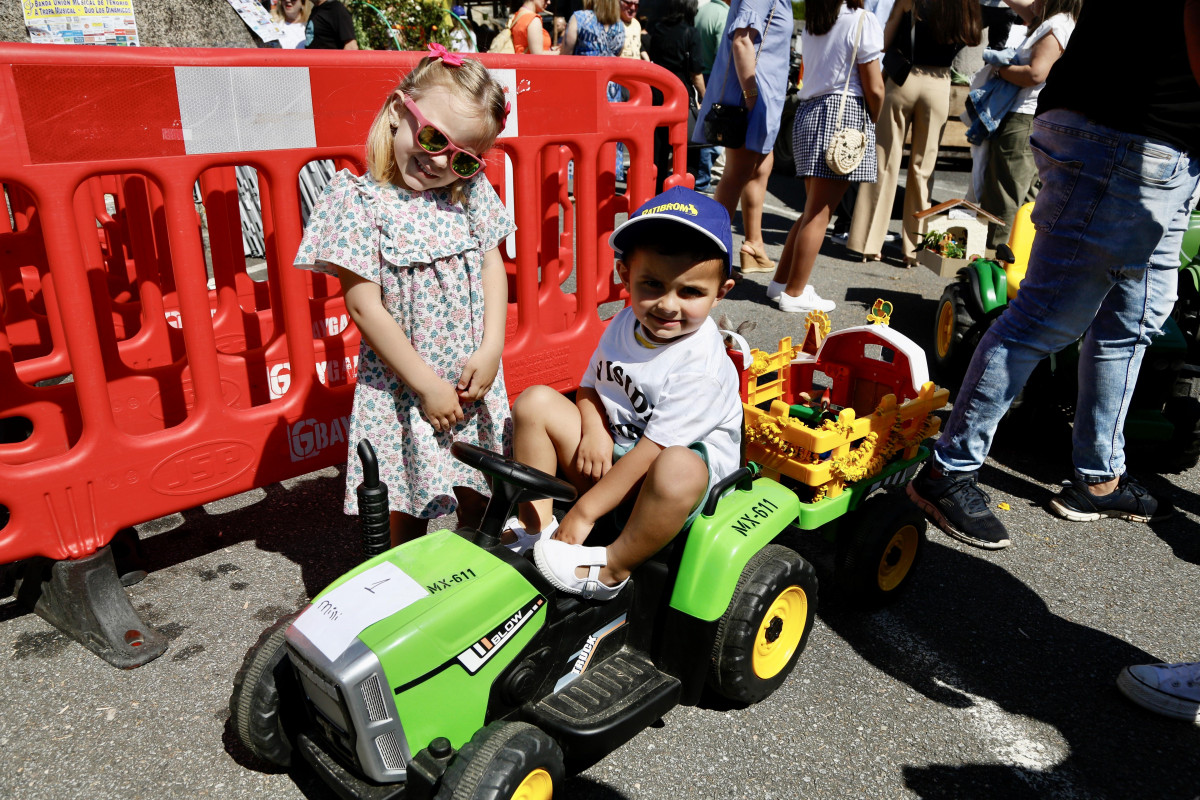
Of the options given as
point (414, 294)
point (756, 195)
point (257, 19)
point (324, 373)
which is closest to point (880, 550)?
point (414, 294)

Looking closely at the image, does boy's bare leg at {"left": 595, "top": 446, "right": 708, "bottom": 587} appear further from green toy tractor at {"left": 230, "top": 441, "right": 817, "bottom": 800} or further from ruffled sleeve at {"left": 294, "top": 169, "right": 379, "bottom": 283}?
ruffled sleeve at {"left": 294, "top": 169, "right": 379, "bottom": 283}

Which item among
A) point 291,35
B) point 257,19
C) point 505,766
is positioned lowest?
point 505,766

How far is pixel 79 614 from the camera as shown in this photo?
99.3 inches

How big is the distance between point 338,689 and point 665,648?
850mm

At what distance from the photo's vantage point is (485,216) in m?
2.51

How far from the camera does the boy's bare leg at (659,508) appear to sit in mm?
2080

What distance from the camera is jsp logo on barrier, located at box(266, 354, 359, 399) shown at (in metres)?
3.13

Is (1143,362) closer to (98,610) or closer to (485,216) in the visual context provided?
(485,216)

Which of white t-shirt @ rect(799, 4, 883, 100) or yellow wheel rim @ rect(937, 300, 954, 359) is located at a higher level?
white t-shirt @ rect(799, 4, 883, 100)

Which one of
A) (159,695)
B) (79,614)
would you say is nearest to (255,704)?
(159,695)

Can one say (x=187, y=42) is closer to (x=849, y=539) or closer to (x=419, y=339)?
(x=419, y=339)

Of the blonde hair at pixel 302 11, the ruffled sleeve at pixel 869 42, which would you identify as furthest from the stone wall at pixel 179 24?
the ruffled sleeve at pixel 869 42

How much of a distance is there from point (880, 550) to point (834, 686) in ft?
1.43

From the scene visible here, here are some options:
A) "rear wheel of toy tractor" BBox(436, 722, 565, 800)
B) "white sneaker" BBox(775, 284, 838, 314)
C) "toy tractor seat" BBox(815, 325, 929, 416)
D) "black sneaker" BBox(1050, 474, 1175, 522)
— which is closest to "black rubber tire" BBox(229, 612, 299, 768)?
"rear wheel of toy tractor" BBox(436, 722, 565, 800)
